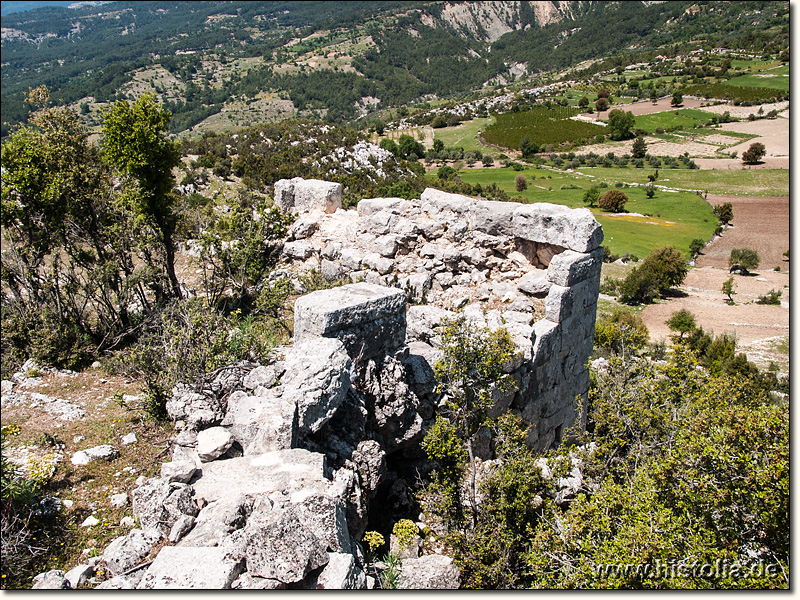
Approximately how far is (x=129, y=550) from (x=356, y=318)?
12.8ft

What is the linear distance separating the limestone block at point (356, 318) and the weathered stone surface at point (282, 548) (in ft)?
9.74

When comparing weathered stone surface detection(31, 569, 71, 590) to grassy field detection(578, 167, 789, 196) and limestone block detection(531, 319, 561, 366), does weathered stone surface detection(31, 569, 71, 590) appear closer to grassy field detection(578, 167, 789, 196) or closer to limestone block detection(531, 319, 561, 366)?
limestone block detection(531, 319, 561, 366)

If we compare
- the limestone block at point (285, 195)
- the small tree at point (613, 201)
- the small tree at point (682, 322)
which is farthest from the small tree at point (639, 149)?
the limestone block at point (285, 195)

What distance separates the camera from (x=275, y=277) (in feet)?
39.9

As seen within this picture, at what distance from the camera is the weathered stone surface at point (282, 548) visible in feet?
14.9

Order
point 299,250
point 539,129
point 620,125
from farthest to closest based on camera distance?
1. point 539,129
2. point 620,125
3. point 299,250

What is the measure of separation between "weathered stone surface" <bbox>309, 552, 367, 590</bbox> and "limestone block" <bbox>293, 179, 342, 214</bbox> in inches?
461

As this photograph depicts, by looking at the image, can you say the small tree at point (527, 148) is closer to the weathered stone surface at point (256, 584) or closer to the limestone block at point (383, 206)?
the limestone block at point (383, 206)

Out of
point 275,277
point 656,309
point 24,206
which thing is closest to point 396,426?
point 275,277

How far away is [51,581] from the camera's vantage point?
4.87m

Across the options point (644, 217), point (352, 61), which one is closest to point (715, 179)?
point (644, 217)

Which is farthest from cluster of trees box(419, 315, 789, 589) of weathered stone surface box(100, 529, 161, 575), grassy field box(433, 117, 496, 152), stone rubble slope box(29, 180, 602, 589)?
grassy field box(433, 117, 496, 152)

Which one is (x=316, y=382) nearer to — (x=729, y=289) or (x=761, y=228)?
(x=729, y=289)

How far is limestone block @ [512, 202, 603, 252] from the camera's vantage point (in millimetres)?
10898
